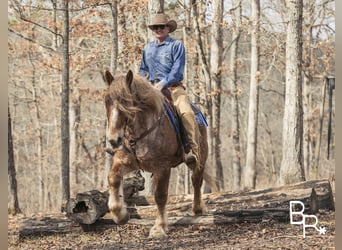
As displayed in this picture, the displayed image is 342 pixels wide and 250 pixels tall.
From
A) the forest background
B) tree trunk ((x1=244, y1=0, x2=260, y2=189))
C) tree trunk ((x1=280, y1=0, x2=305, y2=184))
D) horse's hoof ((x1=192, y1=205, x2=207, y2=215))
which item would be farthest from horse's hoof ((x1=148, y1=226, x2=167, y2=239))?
tree trunk ((x1=244, y1=0, x2=260, y2=189))

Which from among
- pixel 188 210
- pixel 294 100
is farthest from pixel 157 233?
pixel 294 100

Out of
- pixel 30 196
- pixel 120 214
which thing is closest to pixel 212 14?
pixel 120 214

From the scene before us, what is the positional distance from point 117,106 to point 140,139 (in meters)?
0.73

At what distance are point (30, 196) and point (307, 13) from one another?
16305 mm

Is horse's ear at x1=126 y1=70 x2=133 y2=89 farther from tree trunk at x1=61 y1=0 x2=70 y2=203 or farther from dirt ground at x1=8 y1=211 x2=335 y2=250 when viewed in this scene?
tree trunk at x1=61 y1=0 x2=70 y2=203

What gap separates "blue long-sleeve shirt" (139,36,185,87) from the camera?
7.24 metres

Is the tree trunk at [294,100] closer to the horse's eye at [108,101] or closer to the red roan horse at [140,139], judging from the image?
the red roan horse at [140,139]

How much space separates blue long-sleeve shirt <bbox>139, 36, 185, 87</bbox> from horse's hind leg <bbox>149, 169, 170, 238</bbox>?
121cm

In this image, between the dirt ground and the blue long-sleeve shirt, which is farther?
the blue long-sleeve shirt

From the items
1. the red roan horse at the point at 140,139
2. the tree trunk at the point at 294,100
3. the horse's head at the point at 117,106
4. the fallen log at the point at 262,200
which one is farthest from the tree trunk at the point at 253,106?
the horse's head at the point at 117,106

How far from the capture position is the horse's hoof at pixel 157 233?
23.4ft

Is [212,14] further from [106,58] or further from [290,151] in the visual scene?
[290,151]

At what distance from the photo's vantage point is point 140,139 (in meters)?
6.77

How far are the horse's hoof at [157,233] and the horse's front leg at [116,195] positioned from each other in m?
0.53
